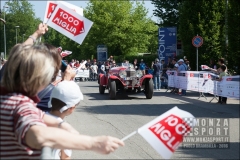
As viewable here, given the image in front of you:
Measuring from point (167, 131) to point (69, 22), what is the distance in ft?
10.7

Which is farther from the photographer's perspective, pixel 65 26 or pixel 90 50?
pixel 90 50

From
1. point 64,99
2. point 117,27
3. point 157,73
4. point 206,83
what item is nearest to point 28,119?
point 64,99

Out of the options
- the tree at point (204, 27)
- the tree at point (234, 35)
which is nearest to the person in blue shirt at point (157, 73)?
the tree at point (204, 27)

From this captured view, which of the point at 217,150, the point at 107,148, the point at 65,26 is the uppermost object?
the point at 65,26

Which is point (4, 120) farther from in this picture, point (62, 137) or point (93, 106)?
point (93, 106)

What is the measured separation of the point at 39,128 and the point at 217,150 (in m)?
6.89

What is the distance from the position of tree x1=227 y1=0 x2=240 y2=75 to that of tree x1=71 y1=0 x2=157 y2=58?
1731 inches

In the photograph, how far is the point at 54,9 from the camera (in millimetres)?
5797

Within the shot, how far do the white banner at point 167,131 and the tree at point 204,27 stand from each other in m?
26.2

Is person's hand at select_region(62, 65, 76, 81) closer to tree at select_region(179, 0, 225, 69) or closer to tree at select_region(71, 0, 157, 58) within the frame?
tree at select_region(179, 0, 225, 69)

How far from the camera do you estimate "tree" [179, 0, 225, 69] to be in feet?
93.7

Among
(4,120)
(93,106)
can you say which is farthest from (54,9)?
(93,106)

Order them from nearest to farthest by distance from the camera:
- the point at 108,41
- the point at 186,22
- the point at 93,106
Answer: the point at 93,106 < the point at 186,22 < the point at 108,41

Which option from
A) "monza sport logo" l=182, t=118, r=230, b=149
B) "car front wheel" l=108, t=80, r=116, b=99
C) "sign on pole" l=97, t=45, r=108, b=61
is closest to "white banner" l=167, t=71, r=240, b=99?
"car front wheel" l=108, t=80, r=116, b=99
